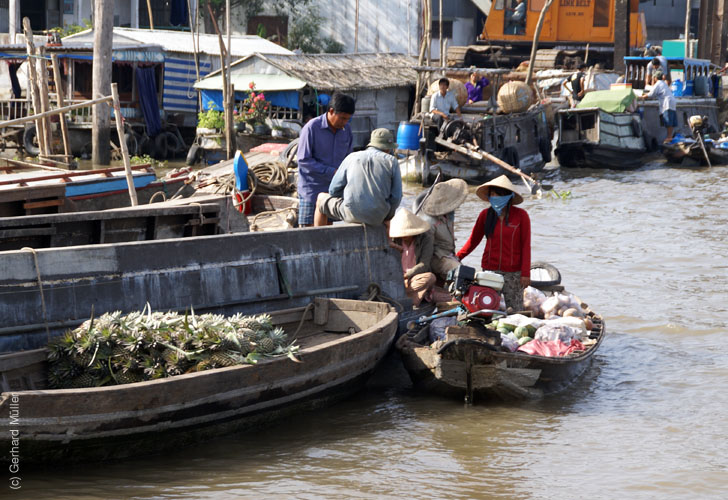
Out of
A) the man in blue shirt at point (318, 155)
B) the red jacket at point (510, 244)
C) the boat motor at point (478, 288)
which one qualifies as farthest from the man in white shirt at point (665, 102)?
the boat motor at point (478, 288)

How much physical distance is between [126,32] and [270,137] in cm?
673

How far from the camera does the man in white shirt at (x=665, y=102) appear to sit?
76.2ft

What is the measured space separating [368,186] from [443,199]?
0.90 m

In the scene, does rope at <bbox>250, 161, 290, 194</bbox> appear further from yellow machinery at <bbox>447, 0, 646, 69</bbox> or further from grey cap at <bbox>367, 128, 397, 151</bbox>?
yellow machinery at <bbox>447, 0, 646, 69</bbox>

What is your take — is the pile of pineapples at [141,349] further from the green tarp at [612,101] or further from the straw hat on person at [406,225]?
the green tarp at [612,101]

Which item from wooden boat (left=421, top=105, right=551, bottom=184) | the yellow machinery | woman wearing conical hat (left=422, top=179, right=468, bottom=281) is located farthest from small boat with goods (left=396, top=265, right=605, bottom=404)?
the yellow machinery

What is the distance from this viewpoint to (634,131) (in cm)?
2198

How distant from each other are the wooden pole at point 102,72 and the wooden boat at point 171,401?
1245cm

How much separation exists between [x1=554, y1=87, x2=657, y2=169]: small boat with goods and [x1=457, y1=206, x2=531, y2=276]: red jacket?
1476 centimetres

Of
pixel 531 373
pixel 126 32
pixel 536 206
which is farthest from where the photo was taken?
pixel 126 32

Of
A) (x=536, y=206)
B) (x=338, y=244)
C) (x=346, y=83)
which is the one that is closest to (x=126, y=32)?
(x=346, y=83)

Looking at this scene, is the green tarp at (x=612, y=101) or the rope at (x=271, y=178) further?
the green tarp at (x=612, y=101)

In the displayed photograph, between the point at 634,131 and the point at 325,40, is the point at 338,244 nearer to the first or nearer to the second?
the point at 634,131

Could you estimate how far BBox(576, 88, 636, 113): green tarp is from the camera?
21531 mm
